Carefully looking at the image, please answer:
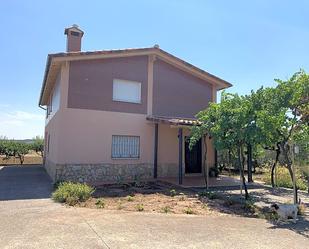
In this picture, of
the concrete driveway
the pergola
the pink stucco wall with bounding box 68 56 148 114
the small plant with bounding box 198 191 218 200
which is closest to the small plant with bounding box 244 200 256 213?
the concrete driveway

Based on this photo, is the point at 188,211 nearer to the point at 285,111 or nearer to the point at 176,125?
the point at 285,111

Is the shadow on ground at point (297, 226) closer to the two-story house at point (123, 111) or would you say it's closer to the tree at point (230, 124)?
the tree at point (230, 124)

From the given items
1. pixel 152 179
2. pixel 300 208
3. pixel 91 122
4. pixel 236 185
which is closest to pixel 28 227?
pixel 300 208

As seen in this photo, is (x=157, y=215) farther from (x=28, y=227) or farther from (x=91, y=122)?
(x=91, y=122)

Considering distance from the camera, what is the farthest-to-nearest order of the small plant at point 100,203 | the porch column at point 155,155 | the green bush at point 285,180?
the porch column at point 155,155
the green bush at point 285,180
the small plant at point 100,203

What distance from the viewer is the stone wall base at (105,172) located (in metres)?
14.9

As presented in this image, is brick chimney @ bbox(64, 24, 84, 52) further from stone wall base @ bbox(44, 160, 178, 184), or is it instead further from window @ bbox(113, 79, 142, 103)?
stone wall base @ bbox(44, 160, 178, 184)

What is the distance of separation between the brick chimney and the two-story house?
0.06 meters

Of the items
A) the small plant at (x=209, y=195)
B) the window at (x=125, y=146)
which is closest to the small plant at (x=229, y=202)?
the small plant at (x=209, y=195)

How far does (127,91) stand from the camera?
55.7 feet

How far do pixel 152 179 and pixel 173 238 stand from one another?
10.3 m

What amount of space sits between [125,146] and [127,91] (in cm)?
300

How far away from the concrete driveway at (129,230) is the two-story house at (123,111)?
602cm

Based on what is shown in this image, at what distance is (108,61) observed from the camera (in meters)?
16.5
